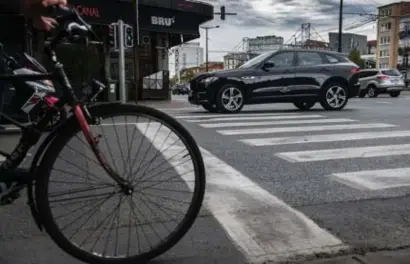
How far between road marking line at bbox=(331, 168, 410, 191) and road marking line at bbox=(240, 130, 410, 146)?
2.12 m

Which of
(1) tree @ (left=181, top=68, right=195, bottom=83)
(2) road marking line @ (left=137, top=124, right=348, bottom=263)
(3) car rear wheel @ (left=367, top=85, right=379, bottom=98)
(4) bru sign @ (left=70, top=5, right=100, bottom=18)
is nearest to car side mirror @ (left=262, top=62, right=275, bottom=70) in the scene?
(2) road marking line @ (left=137, top=124, right=348, bottom=263)

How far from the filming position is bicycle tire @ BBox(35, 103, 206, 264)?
2568 mm

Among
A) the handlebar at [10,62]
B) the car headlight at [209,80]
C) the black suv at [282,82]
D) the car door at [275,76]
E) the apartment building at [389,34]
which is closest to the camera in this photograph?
the handlebar at [10,62]

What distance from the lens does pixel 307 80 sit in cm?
1303

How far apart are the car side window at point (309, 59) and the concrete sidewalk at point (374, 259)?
1035cm

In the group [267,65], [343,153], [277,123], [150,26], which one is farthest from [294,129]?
[150,26]

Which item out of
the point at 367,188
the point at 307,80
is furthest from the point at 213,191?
the point at 307,80

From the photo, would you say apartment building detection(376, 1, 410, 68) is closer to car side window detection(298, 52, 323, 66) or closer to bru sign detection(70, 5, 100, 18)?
bru sign detection(70, 5, 100, 18)

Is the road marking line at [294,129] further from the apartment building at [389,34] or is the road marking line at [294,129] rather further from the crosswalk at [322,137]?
the apartment building at [389,34]

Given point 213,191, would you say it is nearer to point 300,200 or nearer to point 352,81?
point 300,200

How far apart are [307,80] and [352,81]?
53.3 inches

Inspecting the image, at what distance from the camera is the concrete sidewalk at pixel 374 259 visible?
2947 mm

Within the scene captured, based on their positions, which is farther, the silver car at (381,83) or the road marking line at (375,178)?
the silver car at (381,83)

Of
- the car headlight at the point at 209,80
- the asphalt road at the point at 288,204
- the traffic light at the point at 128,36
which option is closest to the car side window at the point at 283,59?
the car headlight at the point at 209,80
